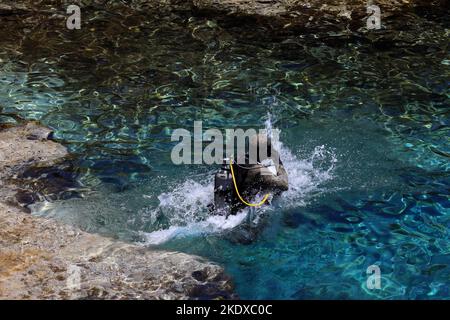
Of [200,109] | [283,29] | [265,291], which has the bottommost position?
[265,291]

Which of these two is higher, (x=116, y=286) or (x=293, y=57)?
(x=293, y=57)

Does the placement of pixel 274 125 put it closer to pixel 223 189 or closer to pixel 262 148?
pixel 262 148

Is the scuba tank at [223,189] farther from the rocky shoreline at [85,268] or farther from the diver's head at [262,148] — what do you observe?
the rocky shoreline at [85,268]

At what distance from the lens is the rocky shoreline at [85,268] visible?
494cm

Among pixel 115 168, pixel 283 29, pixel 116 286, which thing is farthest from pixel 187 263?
pixel 283 29

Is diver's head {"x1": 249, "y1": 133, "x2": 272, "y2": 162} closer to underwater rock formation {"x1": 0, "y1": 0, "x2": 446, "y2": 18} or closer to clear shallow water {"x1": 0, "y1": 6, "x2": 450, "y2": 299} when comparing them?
clear shallow water {"x1": 0, "y1": 6, "x2": 450, "y2": 299}

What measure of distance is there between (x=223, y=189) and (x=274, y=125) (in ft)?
7.43

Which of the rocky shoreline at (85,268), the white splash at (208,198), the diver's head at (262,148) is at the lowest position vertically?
the rocky shoreline at (85,268)

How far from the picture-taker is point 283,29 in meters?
10.7

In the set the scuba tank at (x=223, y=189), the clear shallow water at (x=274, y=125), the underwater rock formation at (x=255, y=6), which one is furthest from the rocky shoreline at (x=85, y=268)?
the underwater rock formation at (x=255, y=6)

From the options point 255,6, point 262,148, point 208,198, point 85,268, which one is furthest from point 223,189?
point 255,6

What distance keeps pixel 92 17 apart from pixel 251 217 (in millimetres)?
6996
